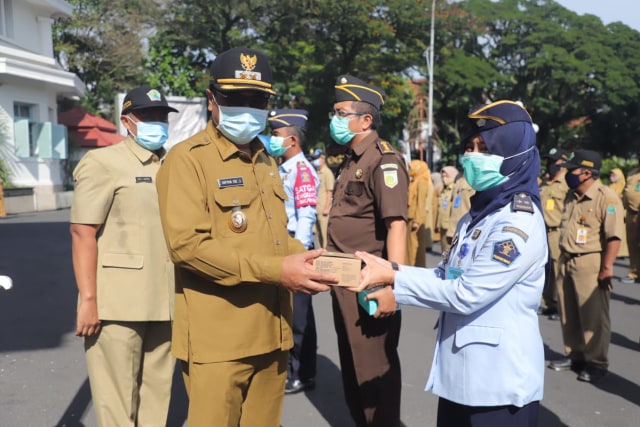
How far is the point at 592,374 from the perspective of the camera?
504 centimetres

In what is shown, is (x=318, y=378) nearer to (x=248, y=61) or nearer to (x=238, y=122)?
(x=238, y=122)

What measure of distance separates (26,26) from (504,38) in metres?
23.4

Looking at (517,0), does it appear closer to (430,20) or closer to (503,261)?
(430,20)

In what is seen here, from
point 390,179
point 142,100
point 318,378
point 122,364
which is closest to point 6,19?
point 318,378

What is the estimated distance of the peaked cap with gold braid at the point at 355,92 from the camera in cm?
363

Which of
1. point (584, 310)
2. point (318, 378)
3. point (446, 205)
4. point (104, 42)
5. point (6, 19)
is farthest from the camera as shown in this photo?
point (104, 42)

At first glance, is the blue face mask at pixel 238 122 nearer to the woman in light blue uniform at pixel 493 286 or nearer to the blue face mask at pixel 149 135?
the woman in light blue uniform at pixel 493 286

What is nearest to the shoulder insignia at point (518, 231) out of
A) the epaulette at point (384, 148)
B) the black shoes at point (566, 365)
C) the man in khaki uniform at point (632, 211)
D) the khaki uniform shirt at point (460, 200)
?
the epaulette at point (384, 148)

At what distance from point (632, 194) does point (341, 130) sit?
305 inches

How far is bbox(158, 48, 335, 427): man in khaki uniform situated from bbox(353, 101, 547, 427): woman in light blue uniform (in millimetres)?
411

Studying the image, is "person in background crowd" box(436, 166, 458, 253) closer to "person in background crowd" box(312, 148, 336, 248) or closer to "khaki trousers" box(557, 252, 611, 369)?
"person in background crowd" box(312, 148, 336, 248)

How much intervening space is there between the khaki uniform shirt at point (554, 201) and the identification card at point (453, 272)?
18.7 ft

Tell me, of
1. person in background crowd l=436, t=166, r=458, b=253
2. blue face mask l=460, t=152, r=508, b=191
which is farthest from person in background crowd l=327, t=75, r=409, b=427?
person in background crowd l=436, t=166, r=458, b=253

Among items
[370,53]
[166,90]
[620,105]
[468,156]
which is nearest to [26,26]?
[166,90]
